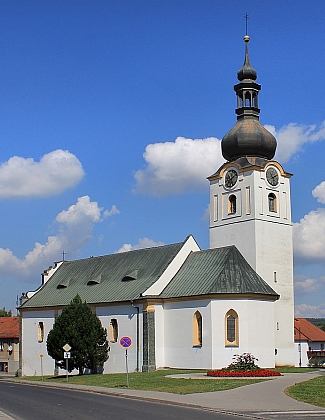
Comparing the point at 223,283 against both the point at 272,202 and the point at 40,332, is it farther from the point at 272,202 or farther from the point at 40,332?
the point at 40,332

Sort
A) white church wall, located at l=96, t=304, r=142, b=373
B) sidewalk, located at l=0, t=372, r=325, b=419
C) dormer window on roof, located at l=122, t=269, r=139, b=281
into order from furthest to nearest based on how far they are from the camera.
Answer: dormer window on roof, located at l=122, t=269, r=139, b=281
white church wall, located at l=96, t=304, r=142, b=373
sidewalk, located at l=0, t=372, r=325, b=419

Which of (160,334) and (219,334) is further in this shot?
(160,334)

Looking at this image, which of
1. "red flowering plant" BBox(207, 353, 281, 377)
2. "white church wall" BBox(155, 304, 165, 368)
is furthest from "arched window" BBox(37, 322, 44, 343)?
"red flowering plant" BBox(207, 353, 281, 377)

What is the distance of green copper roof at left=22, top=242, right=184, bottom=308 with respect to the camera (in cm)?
5053

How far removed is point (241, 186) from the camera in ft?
168

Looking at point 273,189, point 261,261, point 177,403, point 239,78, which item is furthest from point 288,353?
point 177,403

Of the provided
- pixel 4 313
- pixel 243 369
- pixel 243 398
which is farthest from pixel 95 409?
pixel 4 313

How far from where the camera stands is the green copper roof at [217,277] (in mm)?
44250

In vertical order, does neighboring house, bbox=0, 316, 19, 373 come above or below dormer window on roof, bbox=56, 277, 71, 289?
below

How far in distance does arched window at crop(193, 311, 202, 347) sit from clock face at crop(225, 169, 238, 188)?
12.1 meters

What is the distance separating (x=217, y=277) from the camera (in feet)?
147

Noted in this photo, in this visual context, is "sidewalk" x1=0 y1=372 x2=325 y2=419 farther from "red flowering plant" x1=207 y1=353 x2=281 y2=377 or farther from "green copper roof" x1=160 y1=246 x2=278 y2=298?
"green copper roof" x1=160 y1=246 x2=278 y2=298

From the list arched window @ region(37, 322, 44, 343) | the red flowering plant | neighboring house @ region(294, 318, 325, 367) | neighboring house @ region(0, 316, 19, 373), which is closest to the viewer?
the red flowering plant

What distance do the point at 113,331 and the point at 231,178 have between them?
15159 mm
